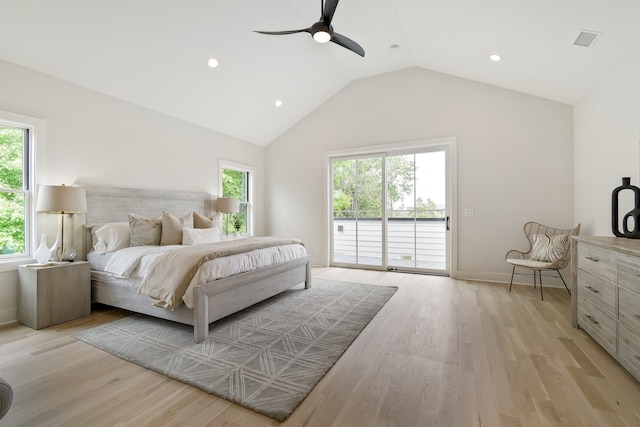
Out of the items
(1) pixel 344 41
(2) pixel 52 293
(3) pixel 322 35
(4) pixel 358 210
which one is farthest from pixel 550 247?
(2) pixel 52 293

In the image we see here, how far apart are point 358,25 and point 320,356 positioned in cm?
395

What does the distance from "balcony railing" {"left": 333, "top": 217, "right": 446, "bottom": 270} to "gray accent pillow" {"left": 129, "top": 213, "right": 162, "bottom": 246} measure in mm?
3128

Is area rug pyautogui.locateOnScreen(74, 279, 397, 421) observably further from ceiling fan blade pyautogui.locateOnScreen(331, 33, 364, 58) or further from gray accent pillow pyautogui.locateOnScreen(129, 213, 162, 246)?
ceiling fan blade pyautogui.locateOnScreen(331, 33, 364, 58)

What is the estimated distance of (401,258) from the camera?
5.14 m

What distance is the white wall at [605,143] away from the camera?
2.66 m

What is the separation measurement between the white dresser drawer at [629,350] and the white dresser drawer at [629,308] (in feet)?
0.16

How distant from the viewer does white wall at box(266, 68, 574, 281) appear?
411 cm

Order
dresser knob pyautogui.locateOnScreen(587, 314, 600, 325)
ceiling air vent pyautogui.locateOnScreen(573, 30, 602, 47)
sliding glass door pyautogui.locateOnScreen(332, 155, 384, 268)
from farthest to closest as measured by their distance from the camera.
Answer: sliding glass door pyautogui.locateOnScreen(332, 155, 384, 268) < ceiling air vent pyautogui.locateOnScreen(573, 30, 602, 47) < dresser knob pyautogui.locateOnScreen(587, 314, 600, 325)

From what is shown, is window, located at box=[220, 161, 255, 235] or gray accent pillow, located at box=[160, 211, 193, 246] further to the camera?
window, located at box=[220, 161, 255, 235]

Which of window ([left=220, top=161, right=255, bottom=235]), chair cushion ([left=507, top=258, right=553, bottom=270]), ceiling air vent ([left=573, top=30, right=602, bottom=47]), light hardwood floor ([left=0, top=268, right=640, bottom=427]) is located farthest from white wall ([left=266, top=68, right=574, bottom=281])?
light hardwood floor ([left=0, top=268, right=640, bottom=427])

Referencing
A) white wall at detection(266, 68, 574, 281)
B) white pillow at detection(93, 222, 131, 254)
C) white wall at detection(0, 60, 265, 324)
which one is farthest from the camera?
white wall at detection(266, 68, 574, 281)

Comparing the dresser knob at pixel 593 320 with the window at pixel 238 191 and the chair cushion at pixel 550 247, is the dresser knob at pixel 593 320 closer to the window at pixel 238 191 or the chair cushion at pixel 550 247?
the chair cushion at pixel 550 247

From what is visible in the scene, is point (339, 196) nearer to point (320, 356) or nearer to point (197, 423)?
point (320, 356)

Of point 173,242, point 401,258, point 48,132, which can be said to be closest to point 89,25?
point 48,132
